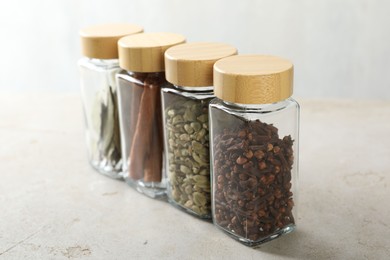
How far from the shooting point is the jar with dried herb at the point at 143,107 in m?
0.97

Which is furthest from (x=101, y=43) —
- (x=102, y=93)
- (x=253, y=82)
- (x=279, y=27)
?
(x=279, y=27)

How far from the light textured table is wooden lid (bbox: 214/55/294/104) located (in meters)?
0.20

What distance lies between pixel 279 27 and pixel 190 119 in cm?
68

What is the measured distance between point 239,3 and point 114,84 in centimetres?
56

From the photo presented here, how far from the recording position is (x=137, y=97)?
1.00 meters

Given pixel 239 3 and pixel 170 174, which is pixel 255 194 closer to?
pixel 170 174

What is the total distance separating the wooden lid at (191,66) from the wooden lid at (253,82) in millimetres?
37

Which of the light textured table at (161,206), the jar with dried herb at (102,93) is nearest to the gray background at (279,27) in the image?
the light textured table at (161,206)

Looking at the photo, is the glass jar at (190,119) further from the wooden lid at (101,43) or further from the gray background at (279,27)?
the gray background at (279,27)

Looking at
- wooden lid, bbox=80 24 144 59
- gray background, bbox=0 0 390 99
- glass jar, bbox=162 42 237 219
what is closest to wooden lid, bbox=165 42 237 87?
glass jar, bbox=162 42 237 219

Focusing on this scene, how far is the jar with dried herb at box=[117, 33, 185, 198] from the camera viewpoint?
3.19 feet

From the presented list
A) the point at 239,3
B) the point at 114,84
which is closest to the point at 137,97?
the point at 114,84

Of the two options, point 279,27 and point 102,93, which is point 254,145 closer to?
point 102,93

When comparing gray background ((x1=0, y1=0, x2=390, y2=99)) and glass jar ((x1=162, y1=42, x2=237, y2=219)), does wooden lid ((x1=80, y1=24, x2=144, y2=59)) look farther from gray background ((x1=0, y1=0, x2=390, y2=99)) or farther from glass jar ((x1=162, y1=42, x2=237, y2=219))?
gray background ((x1=0, y1=0, x2=390, y2=99))
